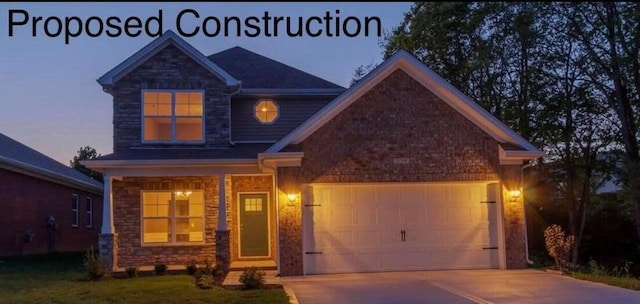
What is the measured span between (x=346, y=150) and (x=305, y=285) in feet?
11.7

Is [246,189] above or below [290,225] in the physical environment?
above

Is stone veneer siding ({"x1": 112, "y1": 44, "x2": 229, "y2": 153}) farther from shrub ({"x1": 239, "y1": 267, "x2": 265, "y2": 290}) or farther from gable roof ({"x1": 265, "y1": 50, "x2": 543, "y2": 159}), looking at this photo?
shrub ({"x1": 239, "y1": 267, "x2": 265, "y2": 290})

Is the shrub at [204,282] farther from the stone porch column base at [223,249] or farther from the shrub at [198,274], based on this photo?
the stone porch column base at [223,249]

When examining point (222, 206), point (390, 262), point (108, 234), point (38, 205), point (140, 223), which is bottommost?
point (390, 262)

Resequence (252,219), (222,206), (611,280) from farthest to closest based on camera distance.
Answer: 1. (252,219)
2. (222,206)
3. (611,280)

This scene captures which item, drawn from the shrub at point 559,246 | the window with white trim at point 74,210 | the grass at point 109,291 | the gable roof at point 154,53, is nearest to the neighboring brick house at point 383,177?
the gable roof at point 154,53

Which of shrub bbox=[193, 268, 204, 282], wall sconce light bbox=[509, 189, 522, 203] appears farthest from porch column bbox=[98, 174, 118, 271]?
wall sconce light bbox=[509, 189, 522, 203]

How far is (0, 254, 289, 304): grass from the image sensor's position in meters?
12.0

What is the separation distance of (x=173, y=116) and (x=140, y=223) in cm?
293

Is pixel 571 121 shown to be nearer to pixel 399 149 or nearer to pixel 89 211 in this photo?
pixel 399 149

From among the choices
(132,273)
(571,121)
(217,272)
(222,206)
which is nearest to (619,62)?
(571,121)

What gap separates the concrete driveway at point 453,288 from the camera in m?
11.6

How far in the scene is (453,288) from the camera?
13055mm

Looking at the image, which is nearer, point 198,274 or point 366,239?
point 198,274
